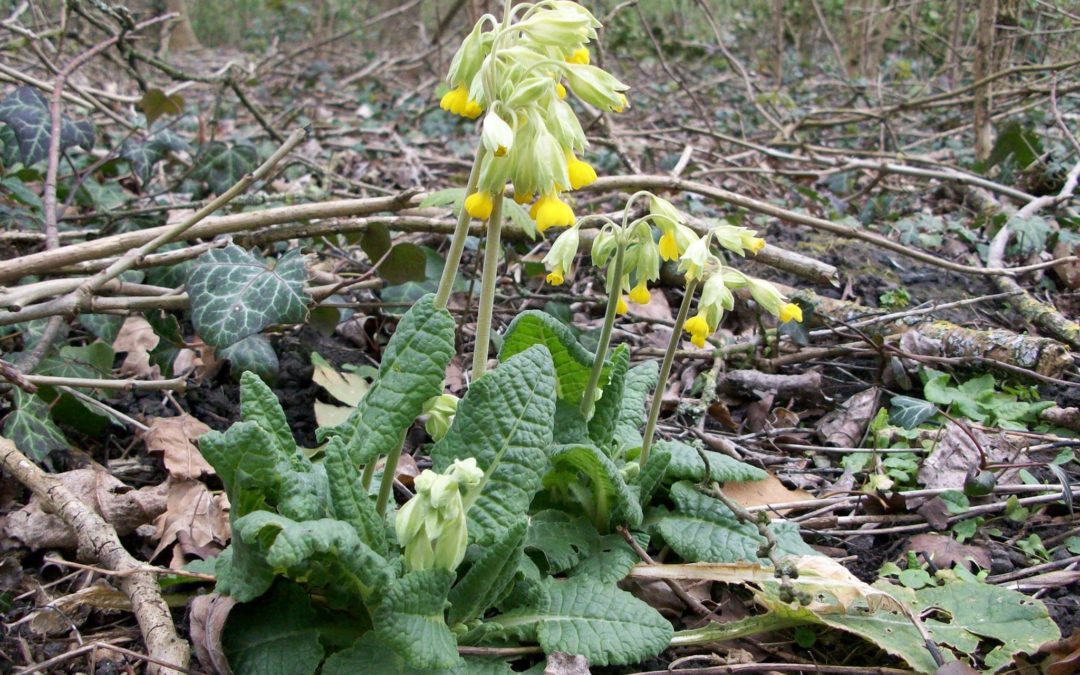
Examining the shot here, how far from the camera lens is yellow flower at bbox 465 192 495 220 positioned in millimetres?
1618

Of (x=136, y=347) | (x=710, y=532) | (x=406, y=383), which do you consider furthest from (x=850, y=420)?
(x=136, y=347)

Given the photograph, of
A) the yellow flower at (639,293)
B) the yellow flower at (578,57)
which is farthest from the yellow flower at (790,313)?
the yellow flower at (578,57)

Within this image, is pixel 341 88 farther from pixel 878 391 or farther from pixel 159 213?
pixel 878 391

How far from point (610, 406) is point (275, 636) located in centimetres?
91

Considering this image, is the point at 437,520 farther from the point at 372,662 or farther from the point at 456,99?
the point at 456,99

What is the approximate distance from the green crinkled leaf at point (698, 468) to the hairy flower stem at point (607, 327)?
21 centimetres

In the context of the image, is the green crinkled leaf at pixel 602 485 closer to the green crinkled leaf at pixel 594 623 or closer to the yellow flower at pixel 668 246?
the green crinkled leaf at pixel 594 623

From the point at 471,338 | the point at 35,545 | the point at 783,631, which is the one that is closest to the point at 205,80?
the point at 471,338

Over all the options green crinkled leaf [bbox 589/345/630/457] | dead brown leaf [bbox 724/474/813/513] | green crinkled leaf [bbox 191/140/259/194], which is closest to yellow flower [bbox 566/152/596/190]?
green crinkled leaf [bbox 589/345/630/457]

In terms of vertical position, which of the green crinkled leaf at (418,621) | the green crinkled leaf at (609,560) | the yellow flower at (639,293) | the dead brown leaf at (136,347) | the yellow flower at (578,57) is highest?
the yellow flower at (578,57)

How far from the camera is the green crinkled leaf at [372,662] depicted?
1.63 meters

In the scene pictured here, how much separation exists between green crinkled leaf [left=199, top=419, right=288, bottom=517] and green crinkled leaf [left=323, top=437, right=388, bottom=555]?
0.11 metres

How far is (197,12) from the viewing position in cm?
1534

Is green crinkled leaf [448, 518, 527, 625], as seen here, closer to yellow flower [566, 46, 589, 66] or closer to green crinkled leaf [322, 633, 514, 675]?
green crinkled leaf [322, 633, 514, 675]
